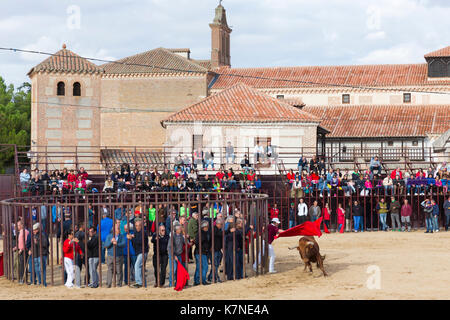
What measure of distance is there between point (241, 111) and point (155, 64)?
17344 mm

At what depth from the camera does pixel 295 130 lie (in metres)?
45.9

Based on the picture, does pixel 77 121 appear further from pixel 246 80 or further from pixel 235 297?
pixel 235 297

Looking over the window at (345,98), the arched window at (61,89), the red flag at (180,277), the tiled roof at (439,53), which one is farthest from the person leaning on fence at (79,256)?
the tiled roof at (439,53)

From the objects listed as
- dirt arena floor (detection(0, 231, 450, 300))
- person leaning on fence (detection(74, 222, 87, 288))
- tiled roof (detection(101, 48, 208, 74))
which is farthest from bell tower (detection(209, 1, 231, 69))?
person leaning on fence (detection(74, 222, 87, 288))

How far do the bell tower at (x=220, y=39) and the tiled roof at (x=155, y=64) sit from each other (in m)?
16.9

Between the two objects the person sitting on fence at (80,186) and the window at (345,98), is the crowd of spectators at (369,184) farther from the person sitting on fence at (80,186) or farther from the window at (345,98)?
the window at (345,98)

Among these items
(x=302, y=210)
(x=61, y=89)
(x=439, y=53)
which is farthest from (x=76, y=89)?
(x=302, y=210)

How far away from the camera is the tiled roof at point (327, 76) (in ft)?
201

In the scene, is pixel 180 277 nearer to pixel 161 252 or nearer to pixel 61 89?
pixel 161 252

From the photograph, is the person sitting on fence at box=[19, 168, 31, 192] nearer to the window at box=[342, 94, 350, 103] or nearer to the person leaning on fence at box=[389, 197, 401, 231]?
the person leaning on fence at box=[389, 197, 401, 231]

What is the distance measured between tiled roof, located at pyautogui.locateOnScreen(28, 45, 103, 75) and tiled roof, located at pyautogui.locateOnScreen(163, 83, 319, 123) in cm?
1670

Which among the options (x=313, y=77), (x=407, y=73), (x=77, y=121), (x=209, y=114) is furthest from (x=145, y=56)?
(x=407, y=73)

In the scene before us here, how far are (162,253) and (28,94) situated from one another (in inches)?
2823

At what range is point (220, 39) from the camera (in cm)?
8319
